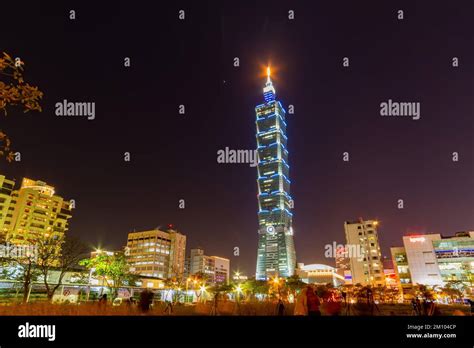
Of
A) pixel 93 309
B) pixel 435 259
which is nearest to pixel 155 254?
pixel 435 259

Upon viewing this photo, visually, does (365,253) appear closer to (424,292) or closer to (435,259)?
(435,259)

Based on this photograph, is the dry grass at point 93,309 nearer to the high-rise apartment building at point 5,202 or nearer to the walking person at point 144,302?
the walking person at point 144,302

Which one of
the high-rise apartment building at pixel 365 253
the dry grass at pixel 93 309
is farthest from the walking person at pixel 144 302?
the high-rise apartment building at pixel 365 253

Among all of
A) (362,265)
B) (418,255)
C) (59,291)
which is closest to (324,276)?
(362,265)

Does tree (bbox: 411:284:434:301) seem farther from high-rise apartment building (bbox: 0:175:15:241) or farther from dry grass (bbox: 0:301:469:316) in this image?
high-rise apartment building (bbox: 0:175:15:241)

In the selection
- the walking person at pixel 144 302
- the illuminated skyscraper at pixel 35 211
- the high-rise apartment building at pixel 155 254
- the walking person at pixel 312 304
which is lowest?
the high-rise apartment building at pixel 155 254

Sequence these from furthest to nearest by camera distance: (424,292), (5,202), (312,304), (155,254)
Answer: (155,254), (5,202), (424,292), (312,304)
